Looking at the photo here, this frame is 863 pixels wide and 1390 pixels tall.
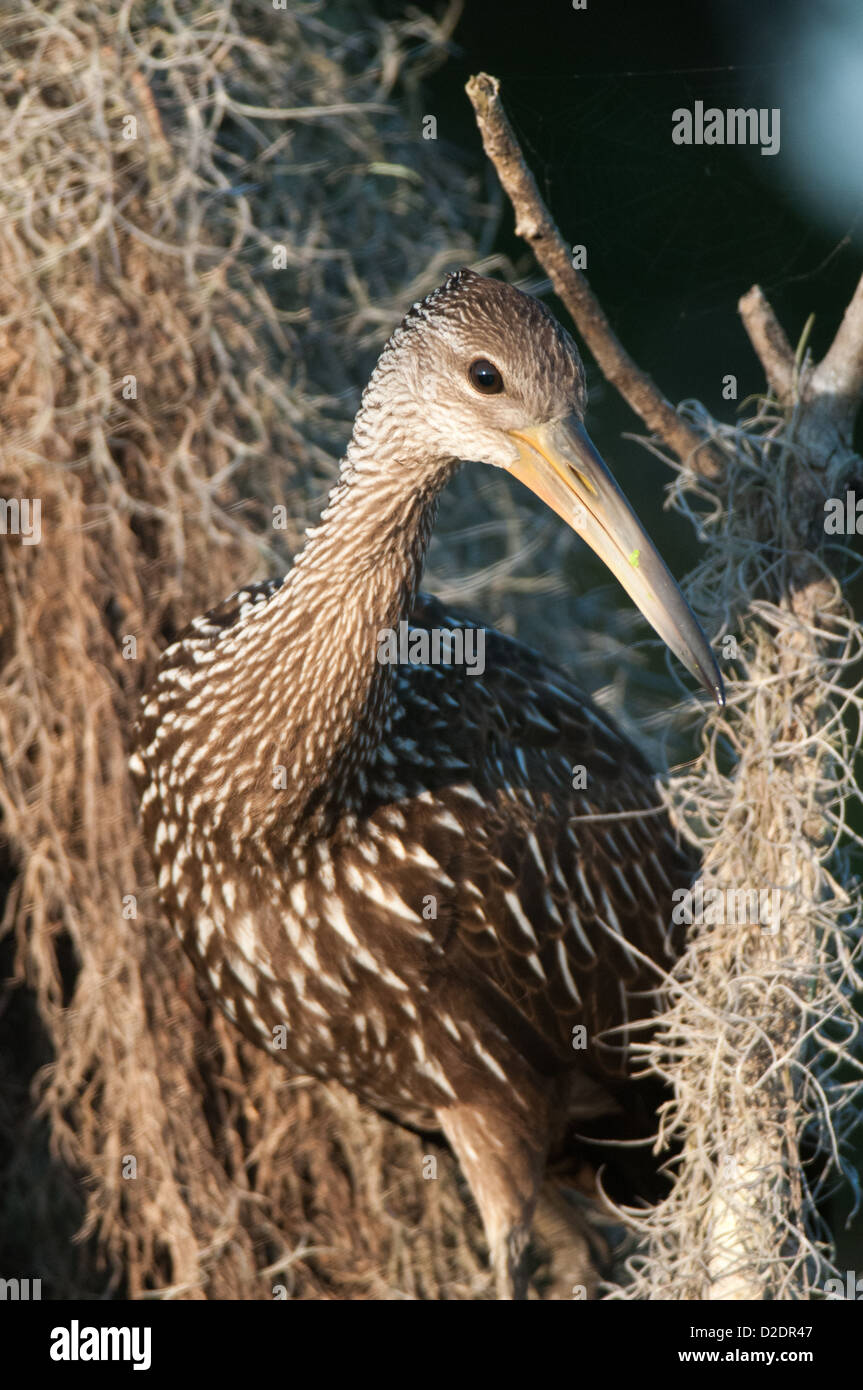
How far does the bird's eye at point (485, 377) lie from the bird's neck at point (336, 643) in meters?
0.13

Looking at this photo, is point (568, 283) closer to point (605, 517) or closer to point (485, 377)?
point (485, 377)

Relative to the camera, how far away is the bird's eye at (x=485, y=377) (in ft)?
5.35

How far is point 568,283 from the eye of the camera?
67.2 inches

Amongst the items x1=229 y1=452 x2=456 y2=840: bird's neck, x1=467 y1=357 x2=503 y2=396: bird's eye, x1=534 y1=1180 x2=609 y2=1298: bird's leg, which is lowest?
x1=534 y1=1180 x2=609 y2=1298: bird's leg

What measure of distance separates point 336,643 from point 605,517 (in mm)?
400

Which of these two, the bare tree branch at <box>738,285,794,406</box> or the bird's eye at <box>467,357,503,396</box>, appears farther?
the bare tree branch at <box>738,285,794,406</box>

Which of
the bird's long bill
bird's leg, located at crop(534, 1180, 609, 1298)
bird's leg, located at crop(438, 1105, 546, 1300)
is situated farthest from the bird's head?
bird's leg, located at crop(534, 1180, 609, 1298)

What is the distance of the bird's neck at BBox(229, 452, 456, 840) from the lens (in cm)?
176

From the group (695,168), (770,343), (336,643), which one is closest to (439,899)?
(336,643)

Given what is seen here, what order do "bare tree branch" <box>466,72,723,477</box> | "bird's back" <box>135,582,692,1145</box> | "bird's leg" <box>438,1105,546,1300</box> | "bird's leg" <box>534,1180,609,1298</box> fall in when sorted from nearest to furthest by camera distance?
"bare tree branch" <box>466,72,723,477</box> → "bird's back" <box>135,582,692,1145</box> → "bird's leg" <box>438,1105,546,1300</box> → "bird's leg" <box>534,1180,609,1298</box>

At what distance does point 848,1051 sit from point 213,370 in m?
1.33

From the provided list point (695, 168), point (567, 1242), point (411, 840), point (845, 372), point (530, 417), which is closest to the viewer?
point (530, 417)

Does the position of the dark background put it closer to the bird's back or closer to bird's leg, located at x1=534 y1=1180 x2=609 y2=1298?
the bird's back
